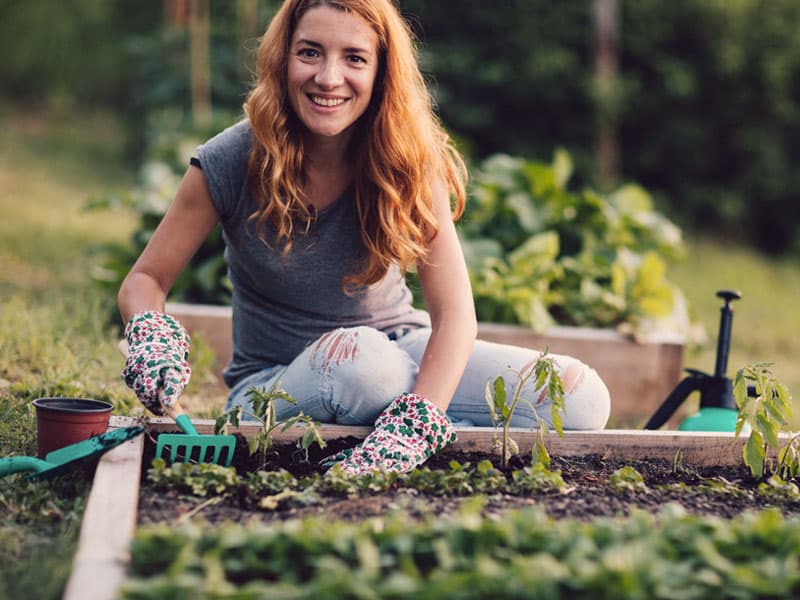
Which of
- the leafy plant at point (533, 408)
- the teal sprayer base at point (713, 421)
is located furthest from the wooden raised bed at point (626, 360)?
the leafy plant at point (533, 408)

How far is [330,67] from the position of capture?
2.29 metres

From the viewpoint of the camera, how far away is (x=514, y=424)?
251cm

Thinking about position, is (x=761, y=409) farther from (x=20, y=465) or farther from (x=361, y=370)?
(x=20, y=465)

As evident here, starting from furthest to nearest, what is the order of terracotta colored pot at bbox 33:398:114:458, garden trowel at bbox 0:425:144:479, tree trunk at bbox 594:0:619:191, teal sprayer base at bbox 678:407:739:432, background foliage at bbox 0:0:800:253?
background foliage at bbox 0:0:800:253 < tree trunk at bbox 594:0:619:191 < teal sprayer base at bbox 678:407:739:432 < terracotta colored pot at bbox 33:398:114:458 < garden trowel at bbox 0:425:144:479

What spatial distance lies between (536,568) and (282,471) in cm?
76

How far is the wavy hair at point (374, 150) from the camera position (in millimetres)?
2363

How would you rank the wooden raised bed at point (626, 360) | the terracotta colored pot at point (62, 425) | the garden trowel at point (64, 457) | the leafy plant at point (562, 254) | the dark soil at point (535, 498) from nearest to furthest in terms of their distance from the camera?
the dark soil at point (535, 498) → the garden trowel at point (64, 457) → the terracotta colored pot at point (62, 425) → the wooden raised bed at point (626, 360) → the leafy plant at point (562, 254)

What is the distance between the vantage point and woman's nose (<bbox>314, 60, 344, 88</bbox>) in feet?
7.47

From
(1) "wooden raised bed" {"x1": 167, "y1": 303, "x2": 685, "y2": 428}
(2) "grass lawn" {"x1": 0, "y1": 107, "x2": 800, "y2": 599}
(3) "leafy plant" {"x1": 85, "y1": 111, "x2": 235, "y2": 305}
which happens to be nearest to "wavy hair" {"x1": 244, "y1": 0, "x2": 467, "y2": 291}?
(2) "grass lawn" {"x1": 0, "y1": 107, "x2": 800, "y2": 599}

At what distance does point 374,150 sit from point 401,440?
709 mm

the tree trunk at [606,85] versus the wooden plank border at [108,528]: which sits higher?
the tree trunk at [606,85]

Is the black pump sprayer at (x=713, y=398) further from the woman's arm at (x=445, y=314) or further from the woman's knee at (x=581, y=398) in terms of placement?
the woman's arm at (x=445, y=314)

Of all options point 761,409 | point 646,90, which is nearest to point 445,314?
point 761,409

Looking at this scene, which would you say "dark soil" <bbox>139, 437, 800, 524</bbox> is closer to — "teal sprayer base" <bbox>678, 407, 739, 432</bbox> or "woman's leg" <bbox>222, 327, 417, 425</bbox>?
"woman's leg" <bbox>222, 327, 417, 425</bbox>
